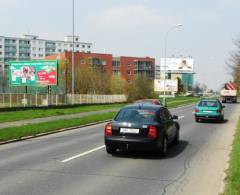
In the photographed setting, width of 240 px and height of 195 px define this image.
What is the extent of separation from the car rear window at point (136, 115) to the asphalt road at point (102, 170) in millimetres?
1032

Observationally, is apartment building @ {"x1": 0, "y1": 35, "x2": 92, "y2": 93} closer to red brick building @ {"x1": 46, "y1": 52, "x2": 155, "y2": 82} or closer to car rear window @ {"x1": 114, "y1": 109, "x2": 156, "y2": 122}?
red brick building @ {"x1": 46, "y1": 52, "x2": 155, "y2": 82}

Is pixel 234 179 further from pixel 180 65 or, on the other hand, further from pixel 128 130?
pixel 180 65

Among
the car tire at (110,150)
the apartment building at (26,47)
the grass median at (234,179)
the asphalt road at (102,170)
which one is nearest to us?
the grass median at (234,179)

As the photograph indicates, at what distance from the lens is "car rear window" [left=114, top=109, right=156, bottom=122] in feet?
42.1

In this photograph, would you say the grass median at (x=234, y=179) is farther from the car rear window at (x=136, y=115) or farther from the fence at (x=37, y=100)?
the fence at (x=37, y=100)

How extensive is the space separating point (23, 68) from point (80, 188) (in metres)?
43.3

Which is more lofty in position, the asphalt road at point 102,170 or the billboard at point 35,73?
the billboard at point 35,73

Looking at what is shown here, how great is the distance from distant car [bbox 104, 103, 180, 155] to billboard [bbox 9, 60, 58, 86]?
120 feet

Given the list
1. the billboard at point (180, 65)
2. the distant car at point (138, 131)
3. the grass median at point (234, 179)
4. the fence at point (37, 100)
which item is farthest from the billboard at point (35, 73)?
the billboard at point (180, 65)

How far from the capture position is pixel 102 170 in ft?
33.4

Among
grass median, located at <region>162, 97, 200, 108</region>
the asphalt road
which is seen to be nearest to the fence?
grass median, located at <region>162, 97, 200, 108</region>

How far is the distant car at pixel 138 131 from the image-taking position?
1227 centimetres

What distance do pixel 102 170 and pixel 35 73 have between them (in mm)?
40603

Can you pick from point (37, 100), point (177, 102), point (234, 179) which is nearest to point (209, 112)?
point (234, 179)
